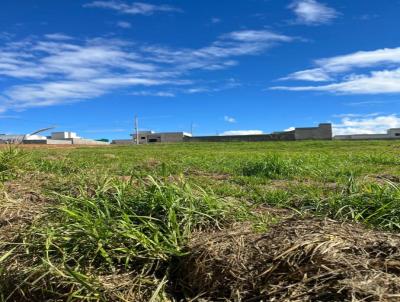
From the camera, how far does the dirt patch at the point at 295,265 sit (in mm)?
2691

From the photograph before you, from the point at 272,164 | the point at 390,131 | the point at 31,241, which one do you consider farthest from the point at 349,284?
the point at 390,131

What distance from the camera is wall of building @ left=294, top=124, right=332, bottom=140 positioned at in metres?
70.9

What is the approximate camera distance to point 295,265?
2.94 metres

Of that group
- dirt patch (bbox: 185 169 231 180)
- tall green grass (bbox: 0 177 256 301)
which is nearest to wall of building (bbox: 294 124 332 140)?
dirt patch (bbox: 185 169 231 180)

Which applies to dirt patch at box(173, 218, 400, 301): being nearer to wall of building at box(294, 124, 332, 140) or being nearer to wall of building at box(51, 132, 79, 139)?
wall of building at box(294, 124, 332, 140)

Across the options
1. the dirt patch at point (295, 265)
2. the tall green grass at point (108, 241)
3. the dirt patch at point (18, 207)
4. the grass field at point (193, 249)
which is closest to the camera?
the dirt patch at point (295, 265)

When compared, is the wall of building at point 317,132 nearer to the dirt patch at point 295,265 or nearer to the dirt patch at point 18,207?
the dirt patch at point 18,207

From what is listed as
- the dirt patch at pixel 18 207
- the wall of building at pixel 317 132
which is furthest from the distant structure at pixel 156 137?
the dirt patch at pixel 18 207

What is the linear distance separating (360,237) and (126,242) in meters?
1.70

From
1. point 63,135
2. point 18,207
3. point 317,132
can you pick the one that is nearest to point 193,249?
point 18,207

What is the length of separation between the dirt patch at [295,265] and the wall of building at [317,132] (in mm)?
68287

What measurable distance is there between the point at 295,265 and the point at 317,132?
7137 cm

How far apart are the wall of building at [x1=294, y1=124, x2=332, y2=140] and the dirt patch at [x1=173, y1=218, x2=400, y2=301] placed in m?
68.3

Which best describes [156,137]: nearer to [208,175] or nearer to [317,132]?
[317,132]
